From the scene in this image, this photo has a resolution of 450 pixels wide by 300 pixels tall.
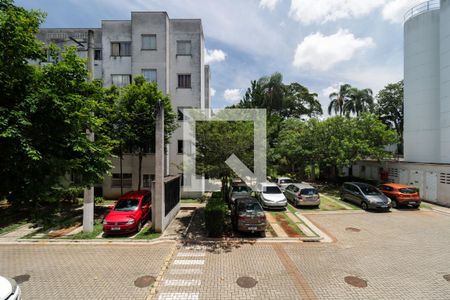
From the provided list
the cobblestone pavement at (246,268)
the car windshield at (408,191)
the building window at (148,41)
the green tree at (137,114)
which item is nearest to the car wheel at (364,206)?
the car windshield at (408,191)

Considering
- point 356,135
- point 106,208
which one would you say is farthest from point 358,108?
point 106,208

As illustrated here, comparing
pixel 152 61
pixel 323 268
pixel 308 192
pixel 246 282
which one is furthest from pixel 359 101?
pixel 246 282

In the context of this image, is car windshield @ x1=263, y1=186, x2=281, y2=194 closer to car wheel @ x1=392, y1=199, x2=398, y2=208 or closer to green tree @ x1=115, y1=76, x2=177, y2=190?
car wheel @ x1=392, y1=199, x2=398, y2=208

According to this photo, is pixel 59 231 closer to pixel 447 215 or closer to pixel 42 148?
pixel 42 148

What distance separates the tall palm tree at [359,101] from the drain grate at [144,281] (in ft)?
142

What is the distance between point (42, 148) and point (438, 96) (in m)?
27.1

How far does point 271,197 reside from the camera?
1577cm

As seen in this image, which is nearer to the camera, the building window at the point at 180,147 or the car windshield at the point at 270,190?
the car windshield at the point at 270,190

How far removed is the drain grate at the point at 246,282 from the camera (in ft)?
22.5

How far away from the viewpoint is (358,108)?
41.8 metres

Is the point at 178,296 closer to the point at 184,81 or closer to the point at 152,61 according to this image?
the point at 184,81

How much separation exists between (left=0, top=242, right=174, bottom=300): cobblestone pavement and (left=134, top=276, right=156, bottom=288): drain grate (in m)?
0.12

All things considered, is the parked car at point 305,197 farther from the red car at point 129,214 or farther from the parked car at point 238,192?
the red car at point 129,214

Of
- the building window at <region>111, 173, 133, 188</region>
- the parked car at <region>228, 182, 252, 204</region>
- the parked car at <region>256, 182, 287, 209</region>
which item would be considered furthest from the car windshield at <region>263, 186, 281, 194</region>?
the building window at <region>111, 173, 133, 188</region>
